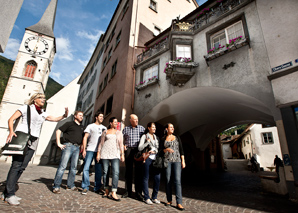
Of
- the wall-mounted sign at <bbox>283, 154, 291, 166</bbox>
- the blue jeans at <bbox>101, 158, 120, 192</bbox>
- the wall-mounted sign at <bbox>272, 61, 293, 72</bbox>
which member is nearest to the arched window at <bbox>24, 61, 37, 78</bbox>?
the blue jeans at <bbox>101, 158, 120, 192</bbox>

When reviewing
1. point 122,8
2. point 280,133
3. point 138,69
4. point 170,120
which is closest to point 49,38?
point 122,8

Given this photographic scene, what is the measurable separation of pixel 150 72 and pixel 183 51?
2878mm

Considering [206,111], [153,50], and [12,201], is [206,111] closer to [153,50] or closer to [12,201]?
[153,50]

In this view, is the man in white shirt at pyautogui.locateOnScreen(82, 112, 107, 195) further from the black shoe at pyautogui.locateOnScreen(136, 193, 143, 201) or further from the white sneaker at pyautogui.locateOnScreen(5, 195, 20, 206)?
the white sneaker at pyautogui.locateOnScreen(5, 195, 20, 206)

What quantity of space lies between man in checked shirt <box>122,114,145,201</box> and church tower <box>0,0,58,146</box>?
33929 millimetres

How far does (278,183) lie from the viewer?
564 cm

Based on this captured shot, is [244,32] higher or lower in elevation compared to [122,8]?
lower

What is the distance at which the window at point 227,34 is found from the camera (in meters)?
8.13

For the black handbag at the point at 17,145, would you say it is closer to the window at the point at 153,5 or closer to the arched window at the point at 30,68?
the window at the point at 153,5

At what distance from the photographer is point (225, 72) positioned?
309 inches

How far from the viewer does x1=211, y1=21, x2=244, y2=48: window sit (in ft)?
26.7

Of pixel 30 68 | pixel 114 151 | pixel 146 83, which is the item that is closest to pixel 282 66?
pixel 114 151

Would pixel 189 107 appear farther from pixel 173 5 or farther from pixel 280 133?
pixel 173 5

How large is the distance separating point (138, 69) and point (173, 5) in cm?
1097
